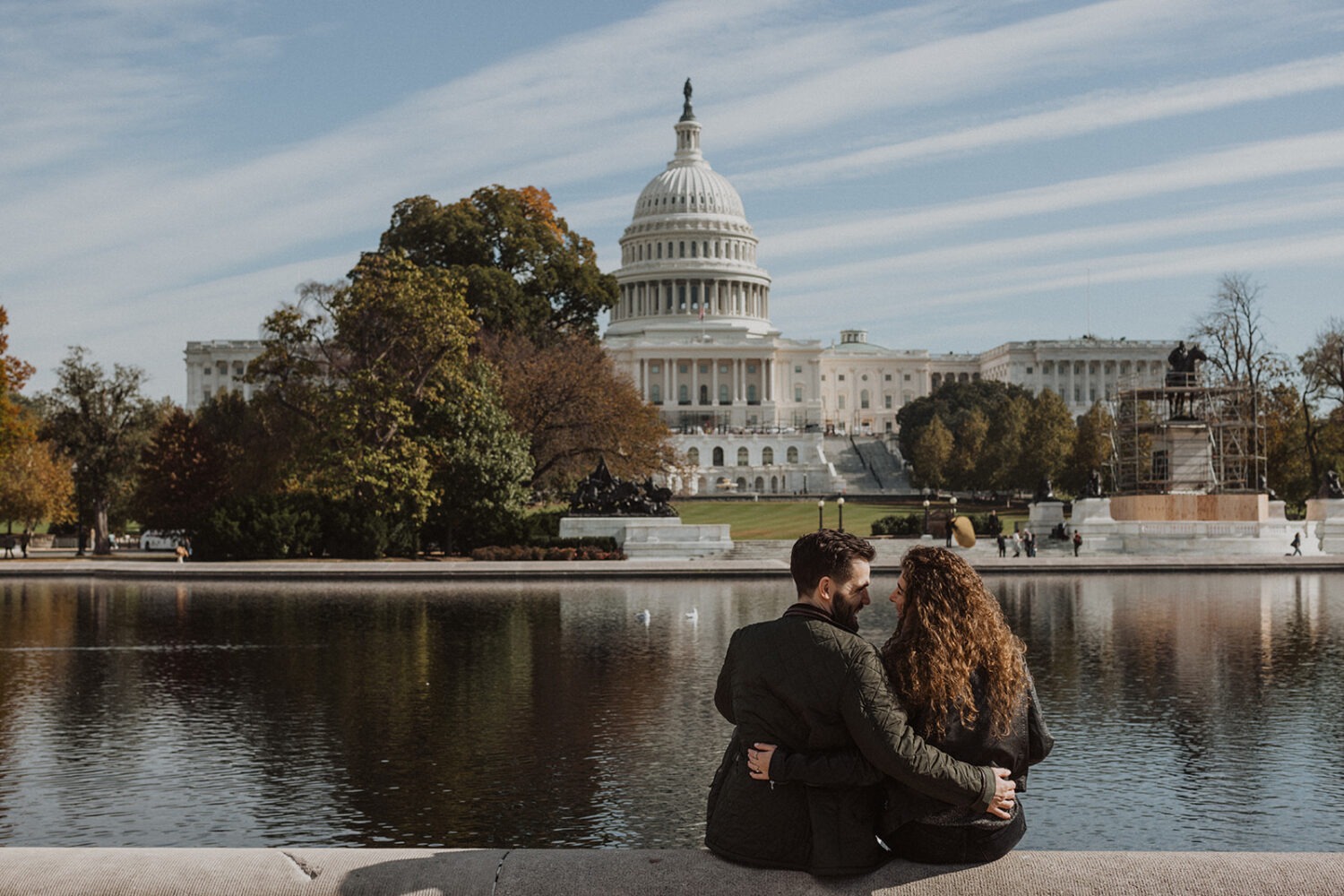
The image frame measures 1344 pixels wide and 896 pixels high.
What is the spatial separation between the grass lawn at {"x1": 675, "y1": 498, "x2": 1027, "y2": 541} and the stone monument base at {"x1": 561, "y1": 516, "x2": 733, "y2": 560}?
888 cm

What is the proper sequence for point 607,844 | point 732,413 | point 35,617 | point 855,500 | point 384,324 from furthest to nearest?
1. point 732,413
2. point 855,500
3. point 384,324
4. point 35,617
5. point 607,844

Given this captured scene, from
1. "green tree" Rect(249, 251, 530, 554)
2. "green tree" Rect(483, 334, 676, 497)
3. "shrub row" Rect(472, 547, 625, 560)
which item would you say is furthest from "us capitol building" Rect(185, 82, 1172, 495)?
"shrub row" Rect(472, 547, 625, 560)

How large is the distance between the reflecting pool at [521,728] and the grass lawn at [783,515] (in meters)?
35.6

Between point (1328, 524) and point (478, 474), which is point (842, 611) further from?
point (1328, 524)

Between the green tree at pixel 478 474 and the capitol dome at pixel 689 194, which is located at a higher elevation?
the capitol dome at pixel 689 194

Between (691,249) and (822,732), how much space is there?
159825mm

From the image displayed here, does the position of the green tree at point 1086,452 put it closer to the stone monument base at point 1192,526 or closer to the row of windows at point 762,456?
the stone monument base at point 1192,526

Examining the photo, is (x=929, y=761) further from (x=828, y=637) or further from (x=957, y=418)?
(x=957, y=418)

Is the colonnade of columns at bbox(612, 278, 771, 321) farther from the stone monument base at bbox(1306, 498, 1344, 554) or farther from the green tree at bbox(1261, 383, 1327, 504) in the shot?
the stone monument base at bbox(1306, 498, 1344, 554)

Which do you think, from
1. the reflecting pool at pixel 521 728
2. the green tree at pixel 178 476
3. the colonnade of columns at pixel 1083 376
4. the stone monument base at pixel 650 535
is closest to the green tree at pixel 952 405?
the colonnade of columns at pixel 1083 376

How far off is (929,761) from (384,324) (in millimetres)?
48873

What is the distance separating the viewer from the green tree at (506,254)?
66.5 meters

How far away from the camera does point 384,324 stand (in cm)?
5356

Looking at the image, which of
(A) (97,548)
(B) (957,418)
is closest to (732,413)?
(B) (957,418)
